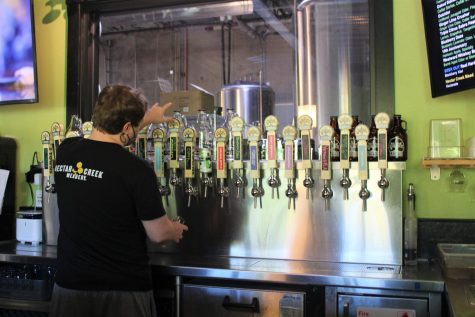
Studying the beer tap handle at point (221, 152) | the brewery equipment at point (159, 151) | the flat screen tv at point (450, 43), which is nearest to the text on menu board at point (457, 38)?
the flat screen tv at point (450, 43)

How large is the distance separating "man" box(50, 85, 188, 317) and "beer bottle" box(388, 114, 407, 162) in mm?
1027

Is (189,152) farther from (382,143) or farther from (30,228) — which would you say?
(30,228)

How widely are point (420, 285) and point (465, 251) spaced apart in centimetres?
45

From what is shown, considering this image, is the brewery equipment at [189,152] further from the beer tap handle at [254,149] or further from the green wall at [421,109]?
the green wall at [421,109]

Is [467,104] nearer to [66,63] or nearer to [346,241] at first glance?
[346,241]

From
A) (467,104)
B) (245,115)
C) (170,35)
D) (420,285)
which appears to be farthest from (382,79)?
(170,35)

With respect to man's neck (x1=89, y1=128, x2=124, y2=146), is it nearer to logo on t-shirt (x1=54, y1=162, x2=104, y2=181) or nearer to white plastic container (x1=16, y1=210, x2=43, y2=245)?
logo on t-shirt (x1=54, y1=162, x2=104, y2=181)

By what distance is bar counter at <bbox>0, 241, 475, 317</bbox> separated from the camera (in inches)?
71.9

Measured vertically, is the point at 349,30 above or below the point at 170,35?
below

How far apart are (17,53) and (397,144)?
7.00 ft

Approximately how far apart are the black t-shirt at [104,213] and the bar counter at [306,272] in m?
0.34

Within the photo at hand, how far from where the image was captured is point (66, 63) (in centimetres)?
302

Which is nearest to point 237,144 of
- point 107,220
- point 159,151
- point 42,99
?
point 159,151

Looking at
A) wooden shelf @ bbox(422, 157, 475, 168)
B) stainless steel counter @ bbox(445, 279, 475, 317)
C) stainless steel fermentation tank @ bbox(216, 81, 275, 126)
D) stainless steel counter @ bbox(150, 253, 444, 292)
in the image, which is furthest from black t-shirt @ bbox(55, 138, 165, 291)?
stainless steel fermentation tank @ bbox(216, 81, 275, 126)
